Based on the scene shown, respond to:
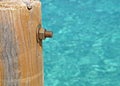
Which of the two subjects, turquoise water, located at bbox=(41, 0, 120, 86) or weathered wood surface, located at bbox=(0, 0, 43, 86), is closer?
weathered wood surface, located at bbox=(0, 0, 43, 86)

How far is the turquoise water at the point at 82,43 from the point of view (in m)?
5.82

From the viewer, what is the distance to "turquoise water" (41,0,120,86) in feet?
19.1

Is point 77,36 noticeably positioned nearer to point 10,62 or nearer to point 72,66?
point 72,66

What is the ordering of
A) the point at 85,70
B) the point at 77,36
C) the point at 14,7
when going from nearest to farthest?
the point at 14,7
the point at 85,70
the point at 77,36

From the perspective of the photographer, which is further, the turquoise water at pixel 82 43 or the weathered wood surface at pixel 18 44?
the turquoise water at pixel 82 43

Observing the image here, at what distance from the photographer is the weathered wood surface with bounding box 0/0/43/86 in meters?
1.23

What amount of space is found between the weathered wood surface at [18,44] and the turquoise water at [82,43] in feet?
14.3

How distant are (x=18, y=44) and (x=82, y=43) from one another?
580 cm

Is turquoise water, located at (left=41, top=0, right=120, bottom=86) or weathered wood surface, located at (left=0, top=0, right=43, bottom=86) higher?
weathered wood surface, located at (left=0, top=0, right=43, bottom=86)

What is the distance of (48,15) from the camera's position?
28.0 ft

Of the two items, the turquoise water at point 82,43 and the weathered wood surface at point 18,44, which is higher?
the weathered wood surface at point 18,44

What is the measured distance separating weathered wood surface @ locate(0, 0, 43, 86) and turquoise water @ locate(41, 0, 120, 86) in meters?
4.36

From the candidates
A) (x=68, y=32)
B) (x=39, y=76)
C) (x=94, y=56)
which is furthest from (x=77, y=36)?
(x=39, y=76)

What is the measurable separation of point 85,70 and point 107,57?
638mm
